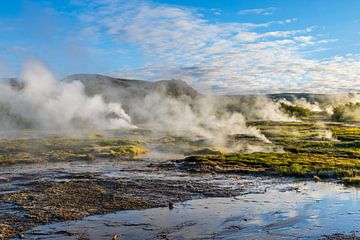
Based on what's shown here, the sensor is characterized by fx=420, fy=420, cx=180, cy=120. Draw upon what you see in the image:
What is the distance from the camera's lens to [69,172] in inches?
1522

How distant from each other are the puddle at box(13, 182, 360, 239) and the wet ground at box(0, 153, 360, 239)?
5 centimetres

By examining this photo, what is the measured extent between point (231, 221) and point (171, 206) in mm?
4448

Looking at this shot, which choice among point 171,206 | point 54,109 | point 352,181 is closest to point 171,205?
point 171,206

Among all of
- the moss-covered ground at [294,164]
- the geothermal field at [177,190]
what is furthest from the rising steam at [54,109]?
the moss-covered ground at [294,164]

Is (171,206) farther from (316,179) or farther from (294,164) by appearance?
(294,164)

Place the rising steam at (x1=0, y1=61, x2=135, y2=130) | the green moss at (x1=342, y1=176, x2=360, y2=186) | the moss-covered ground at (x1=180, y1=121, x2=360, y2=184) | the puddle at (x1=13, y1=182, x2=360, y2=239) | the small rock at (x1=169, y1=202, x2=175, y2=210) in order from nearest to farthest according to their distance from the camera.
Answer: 1. the puddle at (x1=13, y1=182, x2=360, y2=239)
2. the small rock at (x1=169, y1=202, x2=175, y2=210)
3. the green moss at (x1=342, y1=176, x2=360, y2=186)
4. the moss-covered ground at (x1=180, y1=121, x2=360, y2=184)
5. the rising steam at (x1=0, y1=61, x2=135, y2=130)

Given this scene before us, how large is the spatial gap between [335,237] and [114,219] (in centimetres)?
1095

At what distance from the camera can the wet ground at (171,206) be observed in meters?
20.0

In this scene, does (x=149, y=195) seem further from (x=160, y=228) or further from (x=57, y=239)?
(x=57, y=239)

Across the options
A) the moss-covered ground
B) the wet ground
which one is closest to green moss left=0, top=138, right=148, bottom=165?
the wet ground

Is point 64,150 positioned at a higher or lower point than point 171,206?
higher

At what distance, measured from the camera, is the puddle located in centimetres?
1952

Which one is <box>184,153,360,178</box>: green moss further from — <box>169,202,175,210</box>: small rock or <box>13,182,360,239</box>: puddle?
<box>169,202,175,210</box>: small rock

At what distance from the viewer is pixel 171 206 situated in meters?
24.9
